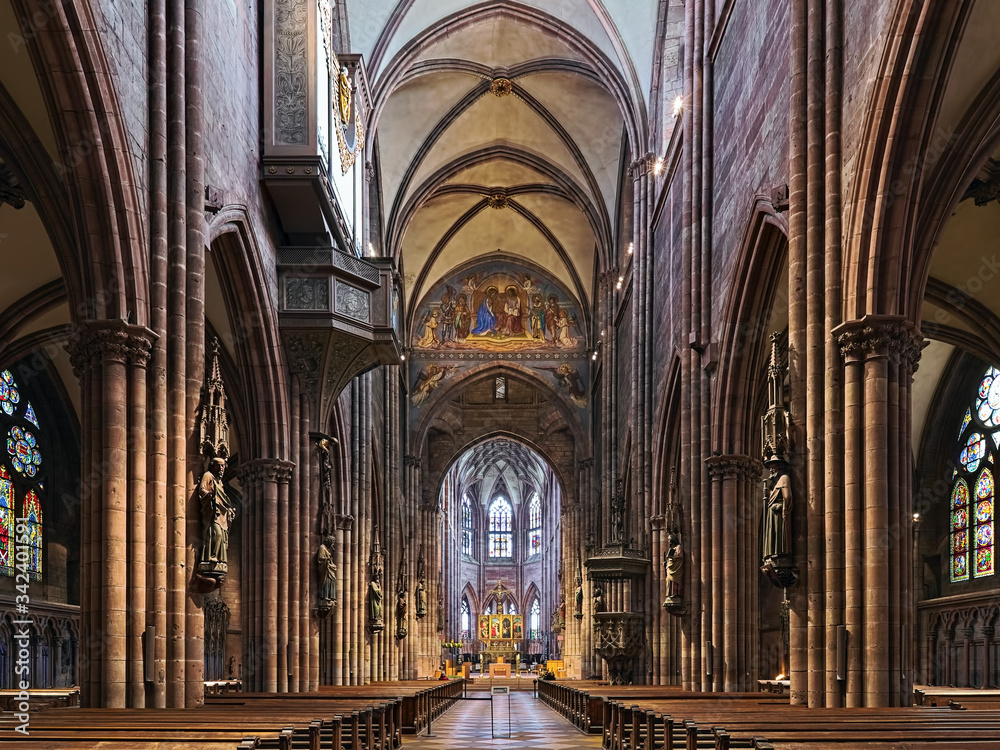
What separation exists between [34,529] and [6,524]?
156 cm

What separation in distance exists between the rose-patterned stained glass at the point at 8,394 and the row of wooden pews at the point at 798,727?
16.0 m

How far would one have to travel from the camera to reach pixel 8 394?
25.2 m

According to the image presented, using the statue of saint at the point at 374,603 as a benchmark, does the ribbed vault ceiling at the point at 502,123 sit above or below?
above

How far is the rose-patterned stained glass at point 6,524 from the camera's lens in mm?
23438

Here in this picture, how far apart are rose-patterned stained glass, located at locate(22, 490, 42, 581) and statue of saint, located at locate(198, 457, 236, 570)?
13264mm

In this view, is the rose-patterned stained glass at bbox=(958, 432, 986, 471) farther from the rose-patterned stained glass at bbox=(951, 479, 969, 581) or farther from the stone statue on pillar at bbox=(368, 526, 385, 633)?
the stone statue on pillar at bbox=(368, 526, 385, 633)

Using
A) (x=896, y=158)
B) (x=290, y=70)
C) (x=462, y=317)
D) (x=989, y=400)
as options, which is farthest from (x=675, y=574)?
(x=462, y=317)

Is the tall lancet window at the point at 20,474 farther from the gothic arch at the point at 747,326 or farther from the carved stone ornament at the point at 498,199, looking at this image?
the carved stone ornament at the point at 498,199

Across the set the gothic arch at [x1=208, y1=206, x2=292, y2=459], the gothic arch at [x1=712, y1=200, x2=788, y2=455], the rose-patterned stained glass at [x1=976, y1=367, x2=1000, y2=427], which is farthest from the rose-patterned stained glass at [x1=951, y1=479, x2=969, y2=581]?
the gothic arch at [x1=208, y1=206, x2=292, y2=459]

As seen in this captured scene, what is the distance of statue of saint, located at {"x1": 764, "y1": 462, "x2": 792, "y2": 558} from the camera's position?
13.0 m

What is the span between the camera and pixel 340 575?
2762 centimetres

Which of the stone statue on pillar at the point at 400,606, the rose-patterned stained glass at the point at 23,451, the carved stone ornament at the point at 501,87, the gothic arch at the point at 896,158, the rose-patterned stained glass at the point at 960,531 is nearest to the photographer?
the gothic arch at the point at 896,158

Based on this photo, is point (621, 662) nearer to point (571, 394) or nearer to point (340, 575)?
point (340, 575)

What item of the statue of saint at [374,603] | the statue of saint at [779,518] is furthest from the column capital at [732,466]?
the statue of saint at [374,603]
